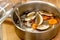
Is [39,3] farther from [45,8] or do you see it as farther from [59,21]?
[59,21]

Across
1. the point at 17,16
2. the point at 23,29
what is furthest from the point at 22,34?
the point at 17,16

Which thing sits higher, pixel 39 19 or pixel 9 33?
pixel 39 19

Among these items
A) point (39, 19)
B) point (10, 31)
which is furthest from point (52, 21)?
point (10, 31)

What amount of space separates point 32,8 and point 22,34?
272 mm

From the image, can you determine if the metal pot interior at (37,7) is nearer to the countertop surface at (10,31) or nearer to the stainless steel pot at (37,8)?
the stainless steel pot at (37,8)

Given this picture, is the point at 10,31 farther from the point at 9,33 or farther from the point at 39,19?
the point at 39,19

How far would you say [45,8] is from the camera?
4.85ft

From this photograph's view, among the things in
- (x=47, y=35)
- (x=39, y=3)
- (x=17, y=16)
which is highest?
→ (x=39, y=3)

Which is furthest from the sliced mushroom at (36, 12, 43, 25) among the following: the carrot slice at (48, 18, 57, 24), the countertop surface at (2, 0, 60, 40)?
the countertop surface at (2, 0, 60, 40)

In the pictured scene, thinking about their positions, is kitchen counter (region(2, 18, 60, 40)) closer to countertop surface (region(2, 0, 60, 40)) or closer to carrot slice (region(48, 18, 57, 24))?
countertop surface (region(2, 0, 60, 40))

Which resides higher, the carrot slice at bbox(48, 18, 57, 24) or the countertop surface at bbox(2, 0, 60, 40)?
the carrot slice at bbox(48, 18, 57, 24)

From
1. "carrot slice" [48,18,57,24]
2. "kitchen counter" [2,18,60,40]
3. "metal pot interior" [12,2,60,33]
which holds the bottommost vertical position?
"kitchen counter" [2,18,60,40]

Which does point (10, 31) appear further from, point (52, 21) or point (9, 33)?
point (52, 21)

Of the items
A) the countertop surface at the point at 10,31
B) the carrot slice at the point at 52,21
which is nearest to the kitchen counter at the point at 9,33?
the countertop surface at the point at 10,31
